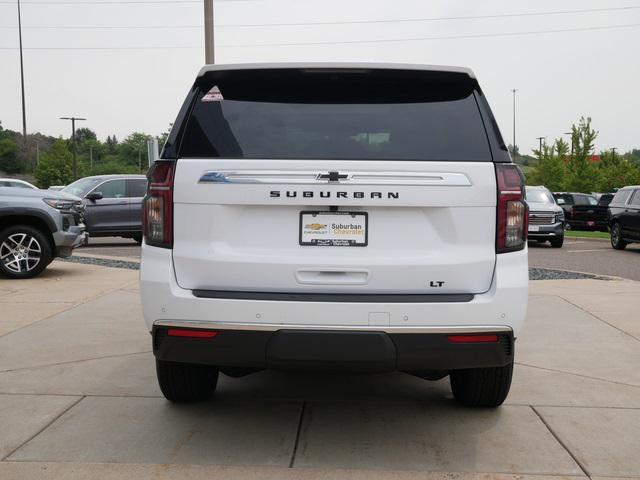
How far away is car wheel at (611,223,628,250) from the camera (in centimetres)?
1923

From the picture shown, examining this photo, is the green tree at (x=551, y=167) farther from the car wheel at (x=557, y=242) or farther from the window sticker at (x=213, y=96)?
the window sticker at (x=213, y=96)

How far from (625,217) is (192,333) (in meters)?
17.1

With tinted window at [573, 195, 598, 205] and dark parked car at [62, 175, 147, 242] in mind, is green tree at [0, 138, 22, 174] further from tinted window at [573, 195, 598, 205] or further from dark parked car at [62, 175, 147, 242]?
dark parked car at [62, 175, 147, 242]

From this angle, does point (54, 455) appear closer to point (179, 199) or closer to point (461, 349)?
point (179, 199)

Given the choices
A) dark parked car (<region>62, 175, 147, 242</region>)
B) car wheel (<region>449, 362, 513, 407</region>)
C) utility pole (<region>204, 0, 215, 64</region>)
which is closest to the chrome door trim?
car wheel (<region>449, 362, 513, 407</region>)

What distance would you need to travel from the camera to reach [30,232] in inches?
437

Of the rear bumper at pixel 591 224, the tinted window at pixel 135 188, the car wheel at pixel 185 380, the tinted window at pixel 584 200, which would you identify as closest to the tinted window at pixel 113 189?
the tinted window at pixel 135 188

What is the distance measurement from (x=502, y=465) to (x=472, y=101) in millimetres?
1849

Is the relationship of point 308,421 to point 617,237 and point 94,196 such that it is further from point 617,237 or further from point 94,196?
point 617,237

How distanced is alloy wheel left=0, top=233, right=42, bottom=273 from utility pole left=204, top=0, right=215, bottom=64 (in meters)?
6.09

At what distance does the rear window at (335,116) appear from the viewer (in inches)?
148

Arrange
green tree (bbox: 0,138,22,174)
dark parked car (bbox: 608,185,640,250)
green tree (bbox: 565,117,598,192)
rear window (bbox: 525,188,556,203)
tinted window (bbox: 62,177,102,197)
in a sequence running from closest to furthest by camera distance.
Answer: tinted window (bbox: 62,177,102,197), dark parked car (bbox: 608,185,640,250), rear window (bbox: 525,188,556,203), green tree (bbox: 565,117,598,192), green tree (bbox: 0,138,22,174)

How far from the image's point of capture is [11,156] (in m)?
130

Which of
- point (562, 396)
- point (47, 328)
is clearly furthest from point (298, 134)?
point (47, 328)
